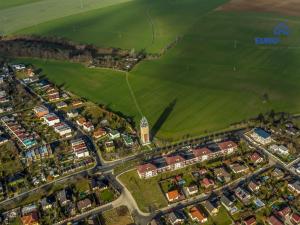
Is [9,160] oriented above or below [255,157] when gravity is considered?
above

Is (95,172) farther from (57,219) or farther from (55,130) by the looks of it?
(55,130)

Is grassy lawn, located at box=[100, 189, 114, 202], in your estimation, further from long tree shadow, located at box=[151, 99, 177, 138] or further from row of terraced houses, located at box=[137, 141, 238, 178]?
long tree shadow, located at box=[151, 99, 177, 138]

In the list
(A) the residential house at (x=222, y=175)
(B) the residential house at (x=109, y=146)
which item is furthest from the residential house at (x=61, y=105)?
(A) the residential house at (x=222, y=175)

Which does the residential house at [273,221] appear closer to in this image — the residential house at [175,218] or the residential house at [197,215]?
the residential house at [197,215]

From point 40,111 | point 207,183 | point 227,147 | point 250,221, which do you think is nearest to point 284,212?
point 250,221

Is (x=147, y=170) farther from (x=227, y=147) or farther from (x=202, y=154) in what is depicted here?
(x=227, y=147)
